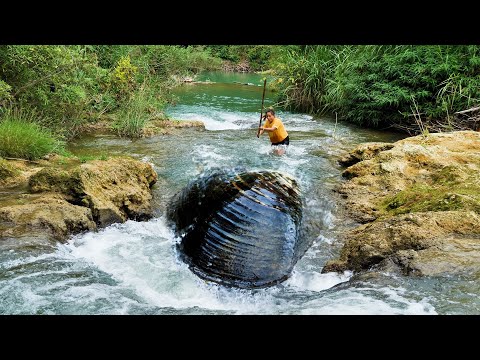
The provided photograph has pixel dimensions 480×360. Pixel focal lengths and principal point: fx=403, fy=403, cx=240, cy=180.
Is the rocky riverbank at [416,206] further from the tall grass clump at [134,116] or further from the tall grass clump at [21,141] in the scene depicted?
the tall grass clump at [134,116]

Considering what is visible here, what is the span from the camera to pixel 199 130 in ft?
37.3

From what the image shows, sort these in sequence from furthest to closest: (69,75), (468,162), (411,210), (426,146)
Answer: (69,75)
(426,146)
(468,162)
(411,210)

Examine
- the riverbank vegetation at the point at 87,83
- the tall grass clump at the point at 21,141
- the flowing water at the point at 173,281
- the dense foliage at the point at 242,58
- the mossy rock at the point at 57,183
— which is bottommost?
the flowing water at the point at 173,281

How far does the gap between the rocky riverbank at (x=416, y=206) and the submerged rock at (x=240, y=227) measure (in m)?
0.64

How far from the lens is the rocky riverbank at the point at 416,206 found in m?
3.54

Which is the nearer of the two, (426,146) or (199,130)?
(426,146)

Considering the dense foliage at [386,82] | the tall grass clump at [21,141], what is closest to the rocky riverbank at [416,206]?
the dense foliage at [386,82]

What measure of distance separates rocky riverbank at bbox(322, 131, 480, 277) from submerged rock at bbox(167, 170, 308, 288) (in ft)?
2.11

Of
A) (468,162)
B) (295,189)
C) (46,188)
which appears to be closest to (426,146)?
(468,162)

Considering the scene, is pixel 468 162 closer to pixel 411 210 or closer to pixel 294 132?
pixel 411 210

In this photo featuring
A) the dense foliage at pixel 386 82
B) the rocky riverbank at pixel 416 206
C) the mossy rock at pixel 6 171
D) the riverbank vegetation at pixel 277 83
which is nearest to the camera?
the rocky riverbank at pixel 416 206

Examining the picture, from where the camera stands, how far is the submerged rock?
14.1 ft

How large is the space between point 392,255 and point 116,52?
10.8 m
